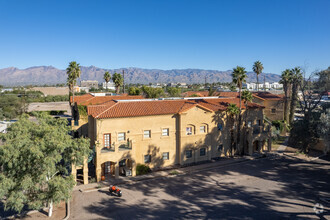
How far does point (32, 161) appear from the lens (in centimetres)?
1620

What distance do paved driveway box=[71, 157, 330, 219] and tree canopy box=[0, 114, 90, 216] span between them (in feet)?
11.7

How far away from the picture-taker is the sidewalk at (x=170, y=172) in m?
24.4

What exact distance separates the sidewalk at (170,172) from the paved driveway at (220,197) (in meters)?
0.81

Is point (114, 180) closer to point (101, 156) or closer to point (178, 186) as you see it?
point (101, 156)

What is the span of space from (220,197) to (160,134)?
33.8 feet

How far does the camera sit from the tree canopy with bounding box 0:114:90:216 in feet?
49.5

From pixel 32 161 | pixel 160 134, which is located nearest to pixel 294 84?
pixel 160 134

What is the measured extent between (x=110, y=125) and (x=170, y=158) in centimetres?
865

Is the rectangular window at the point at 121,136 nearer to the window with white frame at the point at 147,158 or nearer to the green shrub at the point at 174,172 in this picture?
the window with white frame at the point at 147,158

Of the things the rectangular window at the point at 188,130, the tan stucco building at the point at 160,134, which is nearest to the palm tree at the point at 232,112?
the tan stucco building at the point at 160,134

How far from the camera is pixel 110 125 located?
2673 cm

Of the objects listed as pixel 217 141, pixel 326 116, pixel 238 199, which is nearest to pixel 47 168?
pixel 238 199

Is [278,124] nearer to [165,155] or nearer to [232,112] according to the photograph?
[232,112]

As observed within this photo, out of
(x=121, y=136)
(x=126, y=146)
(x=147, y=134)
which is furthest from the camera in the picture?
(x=147, y=134)
